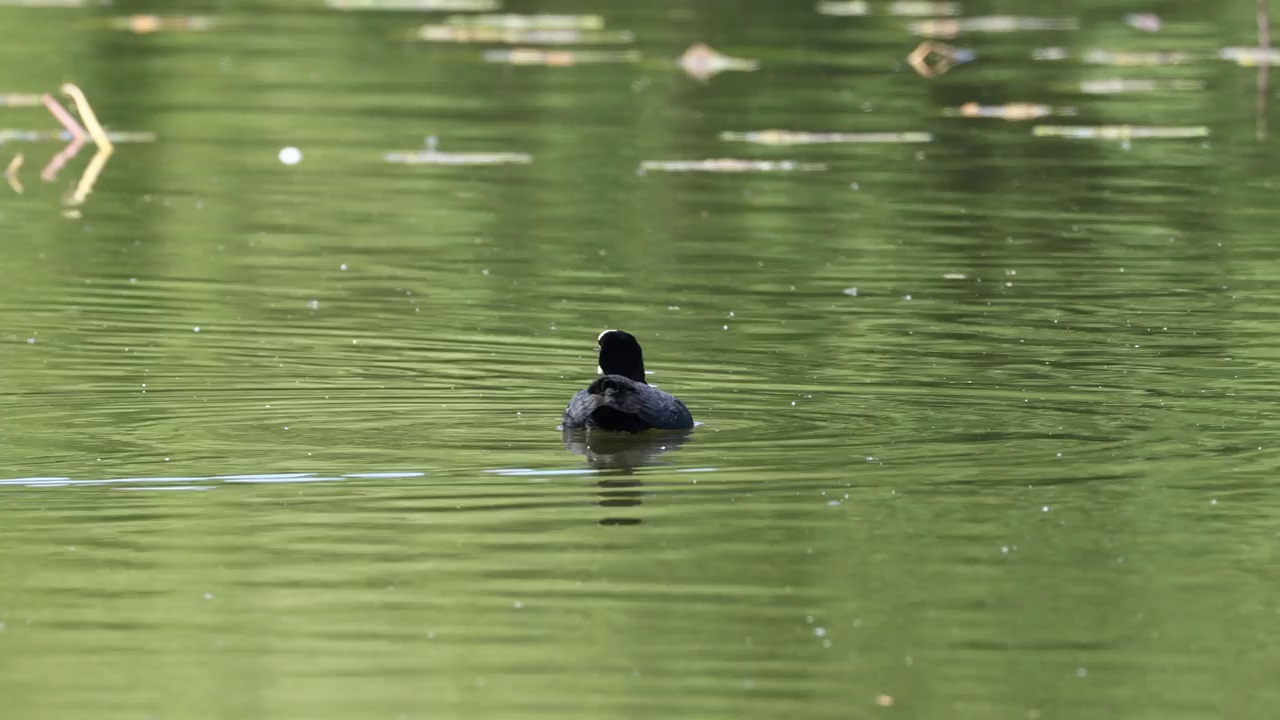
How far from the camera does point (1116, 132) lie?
25.2 metres

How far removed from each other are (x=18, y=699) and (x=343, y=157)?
1645 centimetres

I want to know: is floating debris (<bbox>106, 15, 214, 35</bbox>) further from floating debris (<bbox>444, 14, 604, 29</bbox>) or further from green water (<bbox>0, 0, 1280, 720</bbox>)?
green water (<bbox>0, 0, 1280, 720</bbox>)

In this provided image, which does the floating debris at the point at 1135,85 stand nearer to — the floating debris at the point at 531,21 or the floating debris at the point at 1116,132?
the floating debris at the point at 1116,132

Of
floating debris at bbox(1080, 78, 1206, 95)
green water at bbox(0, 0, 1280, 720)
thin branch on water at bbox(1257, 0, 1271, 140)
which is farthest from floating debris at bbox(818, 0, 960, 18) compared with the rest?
green water at bbox(0, 0, 1280, 720)

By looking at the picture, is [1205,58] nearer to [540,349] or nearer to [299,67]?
[299,67]

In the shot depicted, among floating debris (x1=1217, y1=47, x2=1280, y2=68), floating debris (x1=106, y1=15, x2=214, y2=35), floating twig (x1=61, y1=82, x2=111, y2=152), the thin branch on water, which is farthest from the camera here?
floating debris (x1=106, y1=15, x2=214, y2=35)

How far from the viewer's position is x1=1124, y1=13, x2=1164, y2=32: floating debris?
34.2 m

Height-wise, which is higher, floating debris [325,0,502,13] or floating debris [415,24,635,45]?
floating debris [415,24,635,45]

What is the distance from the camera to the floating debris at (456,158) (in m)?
23.6

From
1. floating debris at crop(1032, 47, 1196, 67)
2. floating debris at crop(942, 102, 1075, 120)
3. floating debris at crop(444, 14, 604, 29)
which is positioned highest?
floating debris at crop(942, 102, 1075, 120)

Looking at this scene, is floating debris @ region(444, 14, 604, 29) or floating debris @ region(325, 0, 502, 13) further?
floating debris @ region(325, 0, 502, 13)

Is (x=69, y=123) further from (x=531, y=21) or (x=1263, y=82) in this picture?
(x=1263, y=82)

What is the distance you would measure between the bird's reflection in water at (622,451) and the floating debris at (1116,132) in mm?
13358

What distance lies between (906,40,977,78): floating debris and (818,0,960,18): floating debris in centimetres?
518
